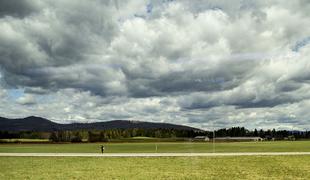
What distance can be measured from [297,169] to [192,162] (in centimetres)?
1300

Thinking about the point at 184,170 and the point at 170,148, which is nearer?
the point at 184,170

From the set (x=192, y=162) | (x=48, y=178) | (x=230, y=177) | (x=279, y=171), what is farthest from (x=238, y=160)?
(x=48, y=178)

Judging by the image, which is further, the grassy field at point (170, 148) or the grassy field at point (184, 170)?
the grassy field at point (170, 148)

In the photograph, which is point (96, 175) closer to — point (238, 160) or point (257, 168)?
point (257, 168)

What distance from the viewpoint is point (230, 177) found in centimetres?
3747

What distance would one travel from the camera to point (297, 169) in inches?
1750

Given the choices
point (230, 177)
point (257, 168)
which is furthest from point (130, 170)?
point (257, 168)

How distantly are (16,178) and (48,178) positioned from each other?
2857 millimetres

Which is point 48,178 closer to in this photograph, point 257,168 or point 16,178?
point 16,178

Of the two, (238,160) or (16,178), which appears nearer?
(16,178)

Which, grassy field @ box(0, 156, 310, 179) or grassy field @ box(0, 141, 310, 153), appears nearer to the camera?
grassy field @ box(0, 156, 310, 179)

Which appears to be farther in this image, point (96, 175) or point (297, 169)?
point (297, 169)

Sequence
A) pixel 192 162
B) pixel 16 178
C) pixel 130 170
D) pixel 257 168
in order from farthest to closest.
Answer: pixel 192 162
pixel 257 168
pixel 130 170
pixel 16 178

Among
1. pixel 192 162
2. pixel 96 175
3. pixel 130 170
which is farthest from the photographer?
pixel 192 162
